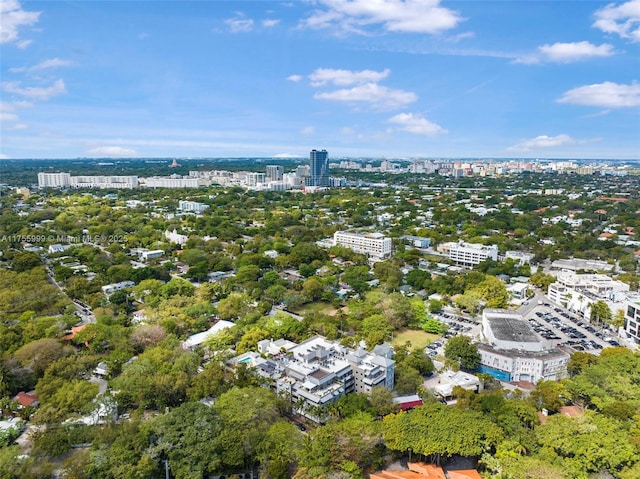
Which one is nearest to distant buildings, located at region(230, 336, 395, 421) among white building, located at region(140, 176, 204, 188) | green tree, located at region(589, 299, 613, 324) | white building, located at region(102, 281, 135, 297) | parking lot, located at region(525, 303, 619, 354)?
parking lot, located at region(525, 303, 619, 354)

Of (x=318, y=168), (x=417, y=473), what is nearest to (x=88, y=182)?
(x=318, y=168)

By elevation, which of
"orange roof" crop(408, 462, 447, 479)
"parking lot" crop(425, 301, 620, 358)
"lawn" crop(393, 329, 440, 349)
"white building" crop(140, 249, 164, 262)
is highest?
"white building" crop(140, 249, 164, 262)

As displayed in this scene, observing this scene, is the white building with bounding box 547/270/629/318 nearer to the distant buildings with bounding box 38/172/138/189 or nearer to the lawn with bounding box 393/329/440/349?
the lawn with bounding box 393/329/440/349

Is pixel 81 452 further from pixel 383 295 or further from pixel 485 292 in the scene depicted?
pixel 485 292

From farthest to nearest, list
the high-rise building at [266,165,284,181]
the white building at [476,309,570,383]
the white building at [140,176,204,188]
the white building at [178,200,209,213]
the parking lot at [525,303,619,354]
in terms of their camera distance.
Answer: the high-rise building at [266,165,284,181]
the white building at [140,176,204,188]
the white building at [178,200,209,213]
the parking lot at [525,303,619,354]
the white building at [476,309,570,383]

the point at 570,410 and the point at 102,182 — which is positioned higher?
the point at 102,182

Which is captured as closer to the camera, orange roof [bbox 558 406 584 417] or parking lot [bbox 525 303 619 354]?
orange roof [bbox 558 406 584 417]

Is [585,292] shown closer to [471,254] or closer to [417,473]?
[471,254]
